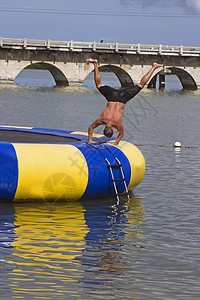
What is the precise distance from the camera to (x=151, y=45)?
63.5 m

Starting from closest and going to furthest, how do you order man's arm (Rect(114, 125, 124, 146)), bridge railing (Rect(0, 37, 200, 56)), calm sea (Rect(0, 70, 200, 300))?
calm sea (Rect(0, 70, 200, 300)) → man's arm (Rect(114, 125, 124, 146)) → bridge railing (Rect(0, 37, 200, 56))

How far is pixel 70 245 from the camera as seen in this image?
879cm

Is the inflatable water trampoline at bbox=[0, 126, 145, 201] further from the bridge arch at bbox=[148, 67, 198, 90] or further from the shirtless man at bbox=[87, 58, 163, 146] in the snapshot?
the bridge arch at bbox=[148, 67, 198, 90]

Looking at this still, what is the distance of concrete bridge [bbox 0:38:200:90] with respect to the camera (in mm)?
58938

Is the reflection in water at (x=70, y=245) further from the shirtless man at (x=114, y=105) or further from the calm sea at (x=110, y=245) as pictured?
the shirtless man at (x=114, y=105)

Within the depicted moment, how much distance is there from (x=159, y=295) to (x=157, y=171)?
29.8ft

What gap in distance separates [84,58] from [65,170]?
169 feet

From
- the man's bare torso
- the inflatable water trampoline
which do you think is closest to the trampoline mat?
the inflatable water trampoline

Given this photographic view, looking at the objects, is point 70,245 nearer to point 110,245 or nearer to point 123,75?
point 110,245

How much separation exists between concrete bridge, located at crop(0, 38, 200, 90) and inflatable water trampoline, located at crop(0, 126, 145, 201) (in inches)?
1822

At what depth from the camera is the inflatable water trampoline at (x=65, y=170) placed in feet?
36.6

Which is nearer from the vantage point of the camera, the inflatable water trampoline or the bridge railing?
the inflatable water trampoline

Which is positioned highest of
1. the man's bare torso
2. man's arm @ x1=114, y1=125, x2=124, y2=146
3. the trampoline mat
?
the man's bare torso

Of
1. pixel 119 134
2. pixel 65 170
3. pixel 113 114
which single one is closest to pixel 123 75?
pixel 119 134
